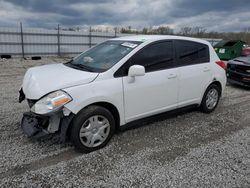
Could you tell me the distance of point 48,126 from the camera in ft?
8.95

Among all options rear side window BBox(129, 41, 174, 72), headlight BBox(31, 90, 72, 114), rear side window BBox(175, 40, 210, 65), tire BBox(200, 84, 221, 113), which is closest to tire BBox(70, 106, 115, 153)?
headlight BBox(31, 90, 72, 114)

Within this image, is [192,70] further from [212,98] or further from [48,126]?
[48,126]

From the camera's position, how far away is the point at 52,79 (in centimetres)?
283

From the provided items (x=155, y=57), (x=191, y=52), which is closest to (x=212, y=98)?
(x=191, y=52)

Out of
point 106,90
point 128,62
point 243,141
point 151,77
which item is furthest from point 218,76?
point 106,90

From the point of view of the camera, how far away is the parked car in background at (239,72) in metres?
6.80

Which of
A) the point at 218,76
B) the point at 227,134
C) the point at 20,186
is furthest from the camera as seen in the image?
the point at 218,76

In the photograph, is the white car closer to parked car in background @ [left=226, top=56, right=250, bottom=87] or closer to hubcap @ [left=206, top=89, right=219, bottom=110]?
hubcap @ [left=206, top=89, right=219, bottom=110]

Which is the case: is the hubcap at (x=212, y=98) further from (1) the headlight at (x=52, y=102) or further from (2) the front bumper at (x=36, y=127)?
(2) the front bumper at (x=36, y=127)

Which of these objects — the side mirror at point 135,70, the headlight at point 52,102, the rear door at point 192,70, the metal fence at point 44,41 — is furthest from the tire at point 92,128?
the metal fence at point 44,41

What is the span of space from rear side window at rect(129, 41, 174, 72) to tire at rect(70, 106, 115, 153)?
941 mm

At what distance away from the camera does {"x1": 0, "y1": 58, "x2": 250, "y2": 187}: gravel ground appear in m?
2.38

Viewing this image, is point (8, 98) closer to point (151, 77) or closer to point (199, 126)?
point (151, 77)

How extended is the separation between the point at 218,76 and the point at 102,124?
9.71 feet
